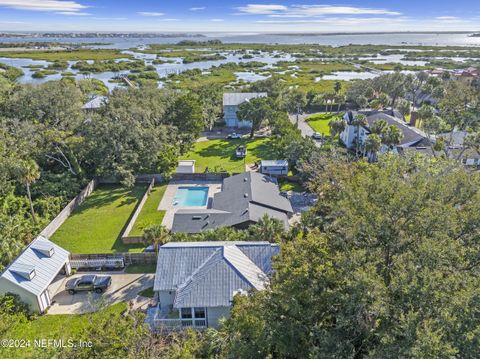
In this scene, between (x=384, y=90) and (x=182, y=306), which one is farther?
(x=384, y=90)

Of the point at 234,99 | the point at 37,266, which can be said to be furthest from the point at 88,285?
the point at 234,99

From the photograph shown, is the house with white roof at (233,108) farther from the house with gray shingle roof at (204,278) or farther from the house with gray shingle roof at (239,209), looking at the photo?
the house with gray shingle roof at (204,278)

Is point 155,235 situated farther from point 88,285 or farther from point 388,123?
point 388,123

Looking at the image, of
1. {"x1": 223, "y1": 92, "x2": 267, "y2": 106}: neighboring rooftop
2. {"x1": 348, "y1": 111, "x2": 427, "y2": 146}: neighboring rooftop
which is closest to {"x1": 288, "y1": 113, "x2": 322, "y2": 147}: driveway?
{"x1": 348, "y1": 111, "x2": 427, "y2": 146}: neighboring rooftop

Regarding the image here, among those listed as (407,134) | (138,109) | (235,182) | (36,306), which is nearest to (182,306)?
(36,306)

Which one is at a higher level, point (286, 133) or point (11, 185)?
point (286, 133)

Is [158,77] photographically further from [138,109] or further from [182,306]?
[182,306]

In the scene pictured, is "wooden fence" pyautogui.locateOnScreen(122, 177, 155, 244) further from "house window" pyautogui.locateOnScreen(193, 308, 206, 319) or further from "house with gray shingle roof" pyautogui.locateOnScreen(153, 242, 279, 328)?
"house window" pyautogui.locateOnScreen(193, 308, 206, 319)
